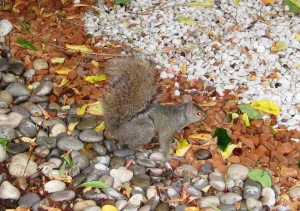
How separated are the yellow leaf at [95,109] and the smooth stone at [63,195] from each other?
0.77m

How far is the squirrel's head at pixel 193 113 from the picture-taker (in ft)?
12.8

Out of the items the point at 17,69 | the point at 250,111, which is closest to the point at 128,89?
the point at 250,111

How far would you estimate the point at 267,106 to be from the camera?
4.36 metres

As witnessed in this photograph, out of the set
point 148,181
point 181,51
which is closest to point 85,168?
point 148,181

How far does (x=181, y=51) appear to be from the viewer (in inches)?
189

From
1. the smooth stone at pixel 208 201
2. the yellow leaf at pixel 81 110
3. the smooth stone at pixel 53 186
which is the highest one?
the yellow leaf at pixel 81 110

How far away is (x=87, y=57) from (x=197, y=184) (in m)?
1.51

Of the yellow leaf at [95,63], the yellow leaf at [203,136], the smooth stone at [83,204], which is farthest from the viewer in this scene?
the yellow leaf at [95,63]

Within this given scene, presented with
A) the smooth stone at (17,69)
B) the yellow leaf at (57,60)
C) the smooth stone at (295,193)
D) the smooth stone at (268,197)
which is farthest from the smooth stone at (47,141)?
the smooth stone at (295,193)

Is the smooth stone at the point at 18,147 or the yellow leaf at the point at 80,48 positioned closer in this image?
the smooth stone at the point at 18,147

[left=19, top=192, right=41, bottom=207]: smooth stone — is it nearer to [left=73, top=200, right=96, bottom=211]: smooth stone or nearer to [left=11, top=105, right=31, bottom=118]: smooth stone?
[left=73, top=200, right=96, bottom=211]: smooth stone

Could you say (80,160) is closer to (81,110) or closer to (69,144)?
(69,144)

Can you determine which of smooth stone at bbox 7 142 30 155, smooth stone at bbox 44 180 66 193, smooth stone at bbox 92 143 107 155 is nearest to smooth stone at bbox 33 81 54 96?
smooth stone at bbox 7 142 30 155

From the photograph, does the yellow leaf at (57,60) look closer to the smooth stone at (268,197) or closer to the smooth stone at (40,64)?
the smooth stone at (40,64)
